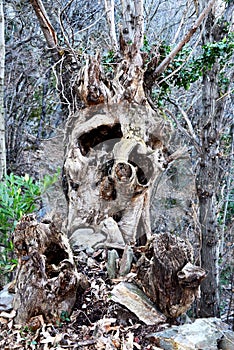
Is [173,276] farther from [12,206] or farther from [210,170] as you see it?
[210,170]

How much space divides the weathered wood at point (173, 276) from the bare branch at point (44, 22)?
101 inches

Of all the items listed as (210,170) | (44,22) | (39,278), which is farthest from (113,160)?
(44,22)

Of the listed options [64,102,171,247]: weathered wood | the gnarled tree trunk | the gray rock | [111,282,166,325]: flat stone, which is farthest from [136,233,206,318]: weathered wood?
the gray rock

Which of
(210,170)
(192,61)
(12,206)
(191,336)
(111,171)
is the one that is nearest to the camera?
(191,336)

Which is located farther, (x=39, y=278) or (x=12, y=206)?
(x=12, y=206)

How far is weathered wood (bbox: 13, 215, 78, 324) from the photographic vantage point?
5.63ft

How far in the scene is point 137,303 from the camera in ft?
5.80

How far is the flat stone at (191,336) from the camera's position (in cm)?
157

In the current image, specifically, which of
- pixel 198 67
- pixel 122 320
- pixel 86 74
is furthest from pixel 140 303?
pixel 198 67

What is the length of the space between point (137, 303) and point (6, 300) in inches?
29.9

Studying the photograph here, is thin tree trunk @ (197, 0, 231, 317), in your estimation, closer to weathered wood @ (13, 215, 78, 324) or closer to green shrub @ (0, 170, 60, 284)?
green shrub @ (0, 170, 60, 284)

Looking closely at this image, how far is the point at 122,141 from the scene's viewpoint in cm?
253

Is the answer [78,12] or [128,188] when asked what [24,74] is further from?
[128,188]

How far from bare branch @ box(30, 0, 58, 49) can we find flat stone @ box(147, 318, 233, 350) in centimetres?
287
